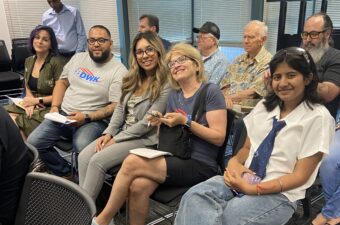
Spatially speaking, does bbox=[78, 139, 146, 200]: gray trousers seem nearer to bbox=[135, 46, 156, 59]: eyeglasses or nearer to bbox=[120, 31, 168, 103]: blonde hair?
bbox=[120, 31, 168, 103]: blonde hair

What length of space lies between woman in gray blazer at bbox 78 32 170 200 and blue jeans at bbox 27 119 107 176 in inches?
9.6

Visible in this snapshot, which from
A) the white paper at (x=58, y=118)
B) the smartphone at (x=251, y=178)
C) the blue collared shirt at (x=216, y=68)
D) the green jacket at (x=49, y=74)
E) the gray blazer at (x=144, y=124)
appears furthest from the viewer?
the green jacket at (x=49, y=74)

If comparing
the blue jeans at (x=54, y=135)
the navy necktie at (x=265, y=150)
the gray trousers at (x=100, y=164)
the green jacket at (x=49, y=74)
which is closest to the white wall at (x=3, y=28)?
the green jacket at (x=49, y=74)

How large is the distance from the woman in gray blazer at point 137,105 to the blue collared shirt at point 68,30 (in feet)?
6.89

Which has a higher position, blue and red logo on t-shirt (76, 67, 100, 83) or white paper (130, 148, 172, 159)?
blue and red logo on t-shirt (76, 67, 100, 83)

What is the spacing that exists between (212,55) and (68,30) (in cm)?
208

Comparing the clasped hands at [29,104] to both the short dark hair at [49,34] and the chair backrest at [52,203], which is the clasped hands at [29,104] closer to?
the short dark hair at [49,34]

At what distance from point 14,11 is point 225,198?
5.22 meters

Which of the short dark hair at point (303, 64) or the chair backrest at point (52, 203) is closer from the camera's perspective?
the chair backrest at point (52, 203)

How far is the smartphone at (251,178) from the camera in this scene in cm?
154

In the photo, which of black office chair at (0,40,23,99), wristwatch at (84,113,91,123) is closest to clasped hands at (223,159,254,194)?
wristwatch at (84,113,91,123)

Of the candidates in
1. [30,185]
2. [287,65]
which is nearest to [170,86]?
[287,65]

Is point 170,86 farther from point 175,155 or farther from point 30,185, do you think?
point 30,185

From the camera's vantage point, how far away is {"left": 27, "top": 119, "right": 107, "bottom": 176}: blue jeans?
252 cm
